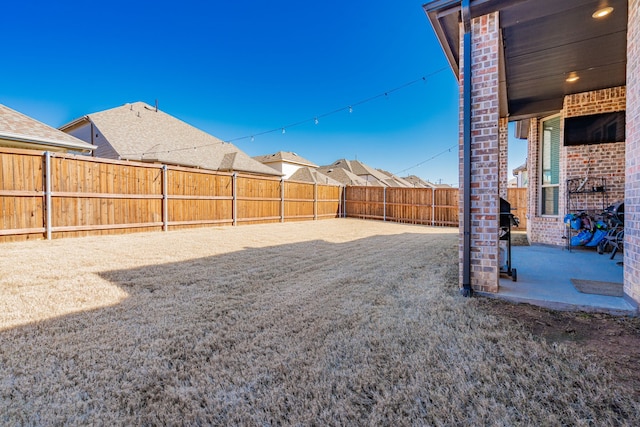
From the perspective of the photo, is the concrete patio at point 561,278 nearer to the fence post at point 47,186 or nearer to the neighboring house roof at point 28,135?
the fence post at point 47,186

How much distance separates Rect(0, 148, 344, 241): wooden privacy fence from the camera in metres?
5.91

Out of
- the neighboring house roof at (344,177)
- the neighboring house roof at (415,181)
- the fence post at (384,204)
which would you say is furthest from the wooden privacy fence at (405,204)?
the neighboring house roof at (415,181)

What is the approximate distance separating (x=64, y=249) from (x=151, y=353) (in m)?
4.89

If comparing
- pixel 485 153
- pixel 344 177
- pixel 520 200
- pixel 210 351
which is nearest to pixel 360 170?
pixel 344 177

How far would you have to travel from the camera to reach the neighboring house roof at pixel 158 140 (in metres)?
13.5

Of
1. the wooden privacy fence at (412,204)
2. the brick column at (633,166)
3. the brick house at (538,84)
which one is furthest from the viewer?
the wooden privacy fence at (412,204)

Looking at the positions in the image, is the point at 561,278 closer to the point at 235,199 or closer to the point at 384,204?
the point at 235,199

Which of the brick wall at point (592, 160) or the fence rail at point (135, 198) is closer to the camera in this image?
the brick wall at point (592, 160)

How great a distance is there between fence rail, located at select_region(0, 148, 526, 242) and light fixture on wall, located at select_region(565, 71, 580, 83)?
2329 millimetres

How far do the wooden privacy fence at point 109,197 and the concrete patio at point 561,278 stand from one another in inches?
320

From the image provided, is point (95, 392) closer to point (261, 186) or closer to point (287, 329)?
point (287, 329)

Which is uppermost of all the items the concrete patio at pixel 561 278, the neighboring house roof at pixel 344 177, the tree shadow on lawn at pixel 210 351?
the neighboring house roof at pixel 344 177

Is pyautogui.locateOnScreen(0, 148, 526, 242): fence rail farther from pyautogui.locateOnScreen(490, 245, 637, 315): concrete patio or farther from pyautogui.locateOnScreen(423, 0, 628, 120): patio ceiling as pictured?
pyautogui.locateOnScreen(423, 0, 628, 120): patio ceiling

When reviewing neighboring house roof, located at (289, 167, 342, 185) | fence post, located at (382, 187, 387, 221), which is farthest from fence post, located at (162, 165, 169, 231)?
neighboring house roof, located at (289, 167, 342, 185)
